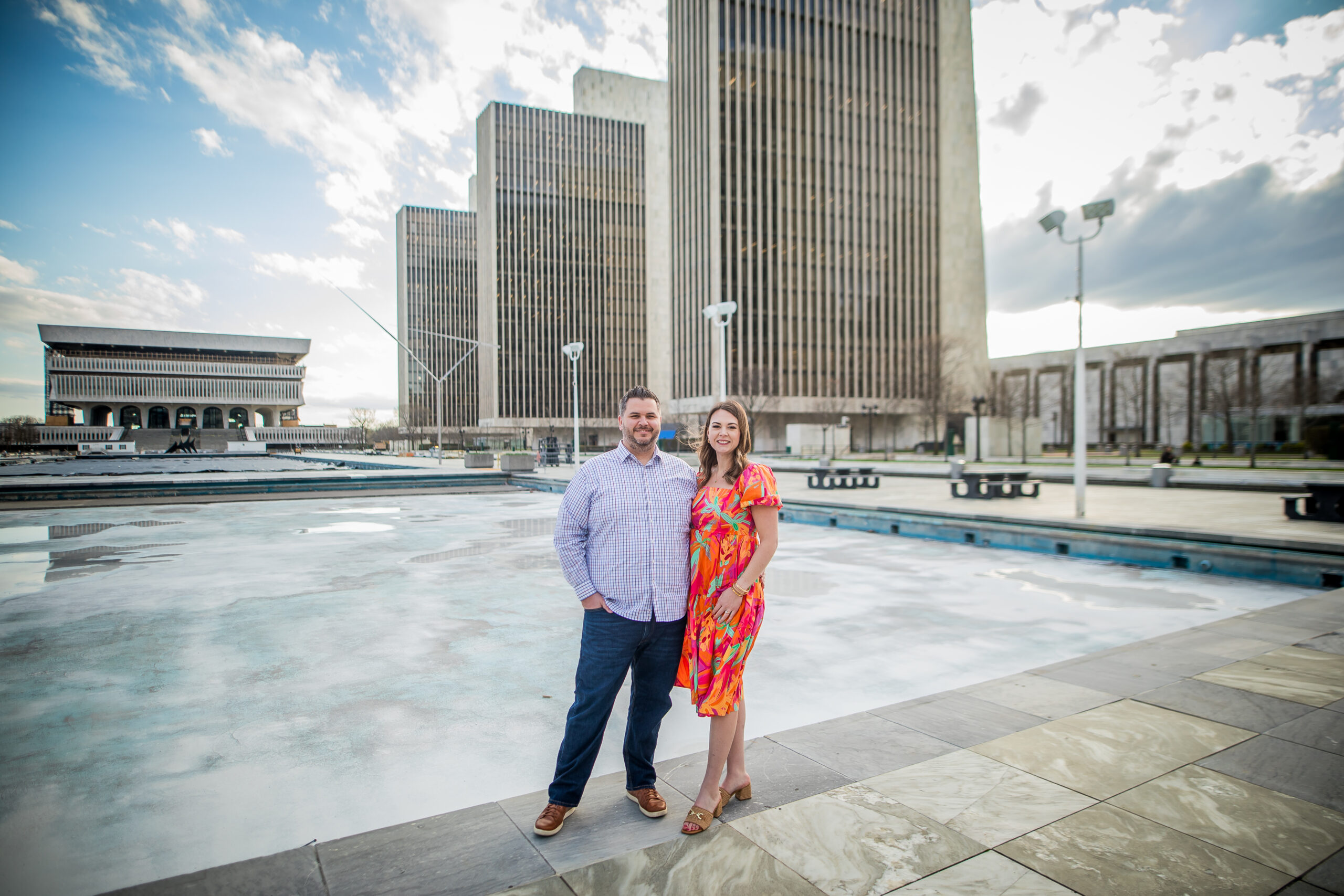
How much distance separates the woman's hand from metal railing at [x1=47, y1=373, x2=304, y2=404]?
135 meters

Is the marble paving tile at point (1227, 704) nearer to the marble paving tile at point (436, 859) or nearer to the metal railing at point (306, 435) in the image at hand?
the marble paving tile at point (436, 859)

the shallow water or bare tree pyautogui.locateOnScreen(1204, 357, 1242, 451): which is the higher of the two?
bare tree pyautogui.locateOnScreen(1204, 357, 1242, 451)

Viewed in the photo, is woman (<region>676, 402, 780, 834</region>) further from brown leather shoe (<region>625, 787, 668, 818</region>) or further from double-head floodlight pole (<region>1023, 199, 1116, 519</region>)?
double-head floodlight pole (<region>1023, 199, 1116, 519</region>)

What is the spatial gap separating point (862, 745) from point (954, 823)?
0.82 metres

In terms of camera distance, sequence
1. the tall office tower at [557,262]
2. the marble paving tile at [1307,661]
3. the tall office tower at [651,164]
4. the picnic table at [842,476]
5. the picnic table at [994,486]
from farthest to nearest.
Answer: the tall office tower at [557,262] → the tall office tower at [651,164] → the picnic table at [842,476] → the picnic table at [994,486] → the marble paving tile at [1307,661]

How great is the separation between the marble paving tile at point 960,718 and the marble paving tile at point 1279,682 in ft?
5.33

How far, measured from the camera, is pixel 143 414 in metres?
113

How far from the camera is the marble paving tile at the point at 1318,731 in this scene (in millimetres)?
3494

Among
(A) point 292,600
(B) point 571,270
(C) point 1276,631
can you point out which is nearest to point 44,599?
(A) point 292,600

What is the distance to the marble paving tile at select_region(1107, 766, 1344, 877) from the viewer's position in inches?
102

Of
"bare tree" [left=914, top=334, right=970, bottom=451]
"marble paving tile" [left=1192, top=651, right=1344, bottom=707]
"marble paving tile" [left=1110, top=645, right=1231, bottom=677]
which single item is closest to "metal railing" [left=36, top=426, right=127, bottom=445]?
"bare tree" [left=914, top=334, right=970, bottom=451]

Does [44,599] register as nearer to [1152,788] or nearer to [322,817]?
[322,817]

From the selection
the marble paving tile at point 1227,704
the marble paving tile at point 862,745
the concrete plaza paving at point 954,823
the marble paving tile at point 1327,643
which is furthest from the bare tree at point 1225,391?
the marble paving tile at point 862,745

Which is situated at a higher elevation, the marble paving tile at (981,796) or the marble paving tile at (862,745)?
the marble paving tile at (981,796)
